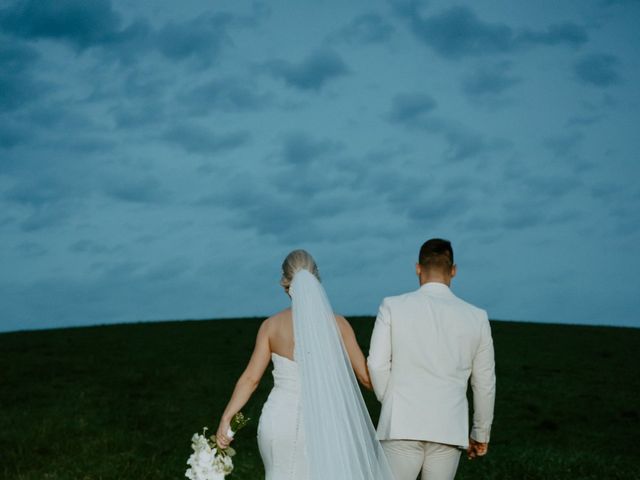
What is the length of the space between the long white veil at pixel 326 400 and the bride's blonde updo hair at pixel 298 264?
108 mm

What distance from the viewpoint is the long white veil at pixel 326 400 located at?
7617 millimetres

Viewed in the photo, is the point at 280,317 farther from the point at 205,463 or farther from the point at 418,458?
the point at 418,458

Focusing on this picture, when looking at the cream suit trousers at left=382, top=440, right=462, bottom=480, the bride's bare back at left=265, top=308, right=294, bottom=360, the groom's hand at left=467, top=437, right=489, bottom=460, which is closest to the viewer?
the cream suit trousers at left=382, top=440, right=462, bottom=480

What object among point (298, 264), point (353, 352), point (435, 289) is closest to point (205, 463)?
point (353, 352)

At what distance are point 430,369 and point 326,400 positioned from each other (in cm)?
139

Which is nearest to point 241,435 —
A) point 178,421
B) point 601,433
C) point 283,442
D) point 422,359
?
point 178,421

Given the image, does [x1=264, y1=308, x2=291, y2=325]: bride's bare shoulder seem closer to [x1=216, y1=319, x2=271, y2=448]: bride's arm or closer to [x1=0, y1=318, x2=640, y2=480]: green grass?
[x1=216, y1=319, x2=271, y2=448]: bride's arm

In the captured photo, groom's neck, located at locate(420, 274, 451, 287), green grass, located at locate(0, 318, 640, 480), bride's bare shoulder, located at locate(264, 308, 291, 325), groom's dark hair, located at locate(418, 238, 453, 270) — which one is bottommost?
green grass, located at locate(0, 318, 640, 480)

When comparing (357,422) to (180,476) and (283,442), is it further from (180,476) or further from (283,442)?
(180,476)

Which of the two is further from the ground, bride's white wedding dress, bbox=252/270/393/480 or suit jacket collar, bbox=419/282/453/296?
suit jacket collar, bbox=419/282/453/296

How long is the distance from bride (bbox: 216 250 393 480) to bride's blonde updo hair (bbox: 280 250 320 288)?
0.03ft

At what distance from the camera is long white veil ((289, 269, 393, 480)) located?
7.62 meters

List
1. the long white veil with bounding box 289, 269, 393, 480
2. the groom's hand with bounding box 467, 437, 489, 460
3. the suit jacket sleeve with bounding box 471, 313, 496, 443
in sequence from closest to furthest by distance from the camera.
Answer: the suit jacket sleeve with bounding box 471, 313, 496, 443
the groom's hand with bounding box 467, 437, 489, 460
the long white veil with bounding box 289, 269, 393, 480

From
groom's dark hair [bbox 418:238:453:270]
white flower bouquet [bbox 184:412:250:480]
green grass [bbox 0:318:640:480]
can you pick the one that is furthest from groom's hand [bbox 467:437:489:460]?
green grass [bbox 0:318:640:480]
